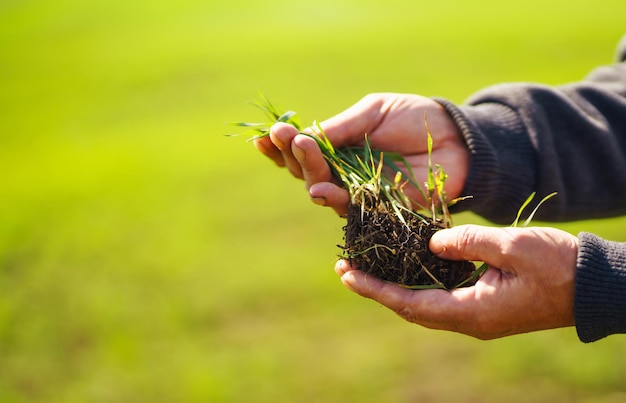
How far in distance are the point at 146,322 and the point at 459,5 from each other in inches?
444

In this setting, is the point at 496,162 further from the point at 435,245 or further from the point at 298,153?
the point at 298,153

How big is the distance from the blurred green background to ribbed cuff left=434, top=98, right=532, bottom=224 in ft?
5.97

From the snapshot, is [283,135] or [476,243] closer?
[476,243]

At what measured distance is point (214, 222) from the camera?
6480 mm

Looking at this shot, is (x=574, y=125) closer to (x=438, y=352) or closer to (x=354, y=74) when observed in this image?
(x=438, y=352)

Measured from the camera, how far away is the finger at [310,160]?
2426mm

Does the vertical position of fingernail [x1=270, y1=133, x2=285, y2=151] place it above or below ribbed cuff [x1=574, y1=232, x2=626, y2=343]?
above

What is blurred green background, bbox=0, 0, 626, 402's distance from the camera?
4297 millimetres

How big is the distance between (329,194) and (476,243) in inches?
24.1

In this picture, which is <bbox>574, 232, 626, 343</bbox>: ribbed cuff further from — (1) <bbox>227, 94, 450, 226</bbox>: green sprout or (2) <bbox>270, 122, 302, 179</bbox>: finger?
(2) <bbox>270, 122, 302, 179</bbox>: finger

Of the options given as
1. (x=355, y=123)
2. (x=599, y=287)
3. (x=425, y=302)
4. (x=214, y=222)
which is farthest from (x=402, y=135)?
(x=214, y=222)

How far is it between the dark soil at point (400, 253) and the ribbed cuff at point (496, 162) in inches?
17.5

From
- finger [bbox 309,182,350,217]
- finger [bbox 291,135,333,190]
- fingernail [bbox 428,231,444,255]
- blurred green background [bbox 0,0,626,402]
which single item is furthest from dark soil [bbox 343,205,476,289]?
blurred green background [bbox 0,0,626,402]

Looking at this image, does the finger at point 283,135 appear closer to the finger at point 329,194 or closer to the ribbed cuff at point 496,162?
the finger at point 329,194
